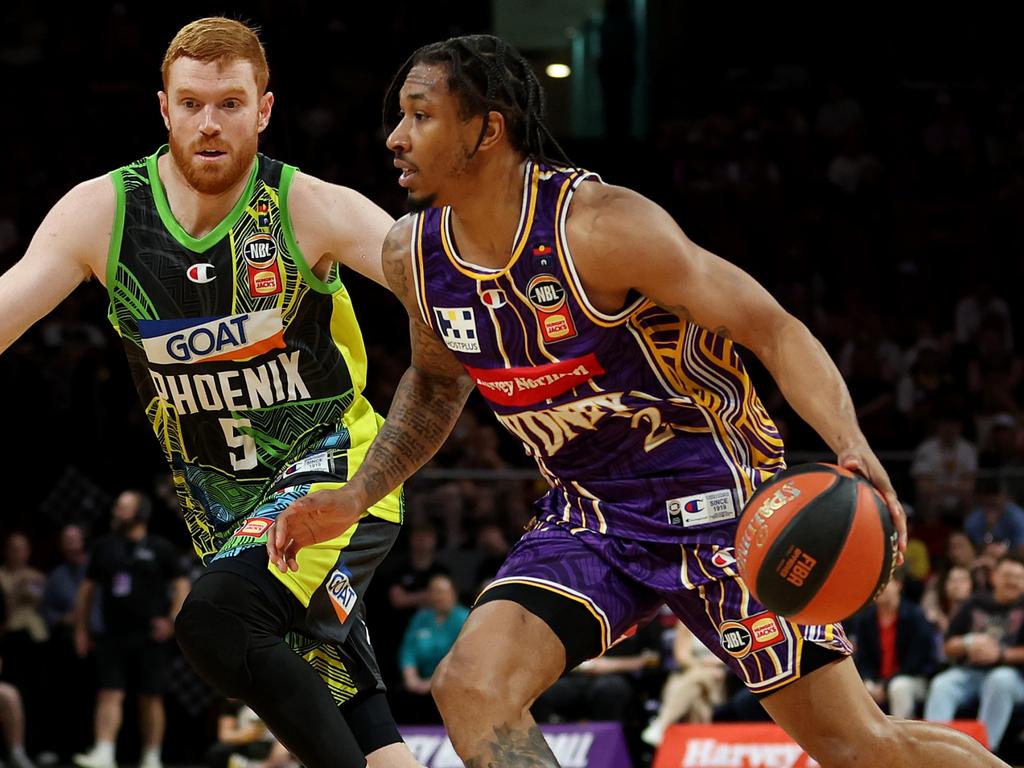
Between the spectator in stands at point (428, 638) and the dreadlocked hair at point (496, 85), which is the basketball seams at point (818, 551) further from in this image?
the spectator in stands at point (428, 638)

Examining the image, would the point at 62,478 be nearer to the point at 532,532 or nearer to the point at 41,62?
the point at 41,62

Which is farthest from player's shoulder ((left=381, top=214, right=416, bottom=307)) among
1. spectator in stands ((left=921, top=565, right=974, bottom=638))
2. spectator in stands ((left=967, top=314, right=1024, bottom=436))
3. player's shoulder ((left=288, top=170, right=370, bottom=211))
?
spectator in stands ((left=967, top=314, right=1024, bottom=436))

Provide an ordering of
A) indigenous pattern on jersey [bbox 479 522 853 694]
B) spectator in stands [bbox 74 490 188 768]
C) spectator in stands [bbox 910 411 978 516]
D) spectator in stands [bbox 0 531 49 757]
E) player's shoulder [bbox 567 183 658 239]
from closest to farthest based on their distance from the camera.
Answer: player's shoulder [bbox 567 183 658 239], indigenous pattern on jersey [bbox 479 522 853 694], spectator in stands [bbox 910 411 978 516], spectator in stands [bbox 74 490 188 768], spectator in stands [bbox 0 531 49 757]

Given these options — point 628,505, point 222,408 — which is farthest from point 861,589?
point 222,408

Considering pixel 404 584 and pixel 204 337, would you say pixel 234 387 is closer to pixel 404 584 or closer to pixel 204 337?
pixel 204 337

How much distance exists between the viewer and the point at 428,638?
11273mm

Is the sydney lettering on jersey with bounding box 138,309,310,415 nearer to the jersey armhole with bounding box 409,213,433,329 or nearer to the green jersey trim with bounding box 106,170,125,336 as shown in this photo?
the green jersey trim with bounding box 106,170,125,336

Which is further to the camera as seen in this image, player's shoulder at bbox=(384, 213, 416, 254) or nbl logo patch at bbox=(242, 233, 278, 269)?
nbl logo patch at bbox=(242, 233, 278, 269)

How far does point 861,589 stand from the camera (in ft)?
12.3

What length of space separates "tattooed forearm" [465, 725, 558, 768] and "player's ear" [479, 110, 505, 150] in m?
1.49

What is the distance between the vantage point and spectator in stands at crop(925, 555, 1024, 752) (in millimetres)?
10125

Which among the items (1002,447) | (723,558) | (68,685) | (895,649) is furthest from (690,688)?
(723,558)

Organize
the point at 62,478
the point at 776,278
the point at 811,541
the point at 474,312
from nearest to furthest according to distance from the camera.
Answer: the point at 811,541
the point at 474,312
the point at 62,478
the point at 776,278

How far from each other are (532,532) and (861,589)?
39.5 inches
